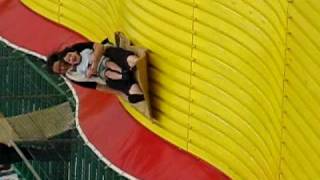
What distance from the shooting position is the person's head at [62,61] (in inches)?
253

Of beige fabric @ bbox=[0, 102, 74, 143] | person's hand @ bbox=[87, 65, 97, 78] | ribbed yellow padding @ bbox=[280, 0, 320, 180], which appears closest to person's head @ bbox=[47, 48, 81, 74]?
person's hand @ bbox=[87, 65, 97, 78]

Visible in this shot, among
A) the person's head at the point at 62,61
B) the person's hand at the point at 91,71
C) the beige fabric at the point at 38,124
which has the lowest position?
the beige fabric at the point at 38,124

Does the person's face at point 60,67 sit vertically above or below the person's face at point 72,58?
below

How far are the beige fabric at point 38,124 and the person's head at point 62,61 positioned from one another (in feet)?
4.00

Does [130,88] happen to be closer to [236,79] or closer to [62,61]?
[62,61]

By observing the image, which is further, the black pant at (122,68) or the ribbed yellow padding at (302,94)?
the black pant at (122,68)

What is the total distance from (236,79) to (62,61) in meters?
1.61

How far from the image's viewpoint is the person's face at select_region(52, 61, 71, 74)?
642 centimetres

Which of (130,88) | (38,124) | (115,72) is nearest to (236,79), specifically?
(130,88)

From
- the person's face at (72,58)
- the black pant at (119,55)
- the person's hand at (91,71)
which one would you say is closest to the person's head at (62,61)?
the person's face at (72,58)

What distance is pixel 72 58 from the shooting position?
644 cm

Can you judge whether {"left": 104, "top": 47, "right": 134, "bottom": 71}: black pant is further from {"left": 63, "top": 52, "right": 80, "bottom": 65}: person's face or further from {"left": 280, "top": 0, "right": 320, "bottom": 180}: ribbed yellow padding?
{"left": 280, "top": 0, "right": 320, "bottom": 180}: ribbed yellow padding

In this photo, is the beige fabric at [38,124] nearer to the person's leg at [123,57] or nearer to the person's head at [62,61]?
the person's head at [62,61]

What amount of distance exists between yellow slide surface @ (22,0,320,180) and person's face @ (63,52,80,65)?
0.53 meters
